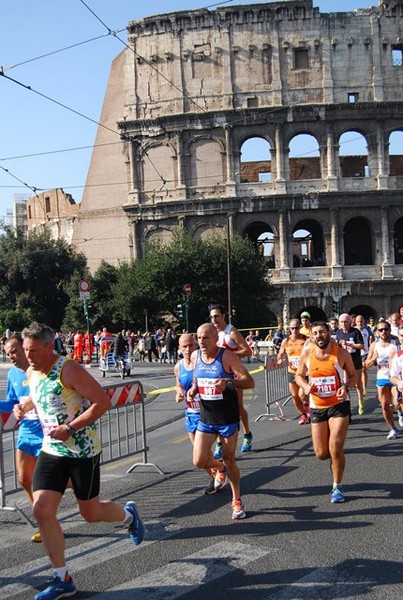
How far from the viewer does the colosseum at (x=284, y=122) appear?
42812 millimetres

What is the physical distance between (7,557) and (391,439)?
6207 millimetres

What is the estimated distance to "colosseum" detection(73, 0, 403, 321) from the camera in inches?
1686

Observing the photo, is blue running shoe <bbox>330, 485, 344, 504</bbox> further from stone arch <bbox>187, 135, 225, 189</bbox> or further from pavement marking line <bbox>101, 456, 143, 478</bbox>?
stone arch <bbox>187, 135, 225, 189</bbox>

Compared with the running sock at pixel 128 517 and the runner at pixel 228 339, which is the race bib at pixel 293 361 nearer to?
the runner at pixel 228 339

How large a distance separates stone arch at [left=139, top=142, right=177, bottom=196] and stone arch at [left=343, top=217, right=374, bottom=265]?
12055 millimetres

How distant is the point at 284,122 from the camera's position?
42.9 meters

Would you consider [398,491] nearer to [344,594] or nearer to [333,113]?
[344,594]

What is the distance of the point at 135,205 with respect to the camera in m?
44.9

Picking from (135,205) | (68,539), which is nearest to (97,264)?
(135,205)

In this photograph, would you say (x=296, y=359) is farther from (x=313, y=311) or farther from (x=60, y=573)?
(x=313, y=311)

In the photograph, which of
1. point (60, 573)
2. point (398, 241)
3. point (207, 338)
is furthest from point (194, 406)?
point (398, 241)

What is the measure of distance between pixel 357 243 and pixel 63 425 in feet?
147

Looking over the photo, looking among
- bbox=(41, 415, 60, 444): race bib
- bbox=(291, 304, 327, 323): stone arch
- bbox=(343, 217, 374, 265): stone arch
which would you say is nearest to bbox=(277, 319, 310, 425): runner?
bbox=(41, 415, 60, 444): race bib

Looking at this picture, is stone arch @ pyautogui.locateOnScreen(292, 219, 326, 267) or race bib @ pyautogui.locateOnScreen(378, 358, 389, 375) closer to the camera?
race bib @ pyautogui.locateOnScreen(378, 358, 389, 375)
